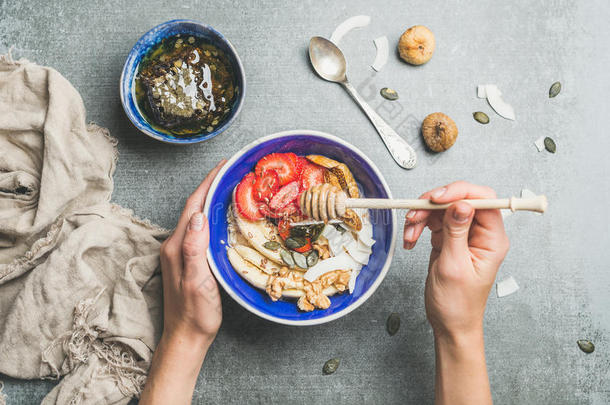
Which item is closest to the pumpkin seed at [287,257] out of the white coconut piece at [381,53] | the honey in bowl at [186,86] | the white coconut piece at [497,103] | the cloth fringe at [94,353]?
the honey in bowl at [186,86]

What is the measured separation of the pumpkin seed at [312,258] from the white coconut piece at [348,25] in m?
0.72

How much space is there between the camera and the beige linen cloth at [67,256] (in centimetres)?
139

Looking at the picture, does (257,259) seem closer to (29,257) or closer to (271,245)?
(271,245)

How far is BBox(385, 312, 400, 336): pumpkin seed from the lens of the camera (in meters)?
1.50

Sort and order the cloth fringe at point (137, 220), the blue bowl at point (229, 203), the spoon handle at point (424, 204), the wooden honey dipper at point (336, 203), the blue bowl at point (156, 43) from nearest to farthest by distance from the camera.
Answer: the spoon handle at point (424, 204)
the wooden honey dipper at point (336, 203)
the blue bowl at point (229, 203)
the blue bowl at point (156, 43)
the cloth fringe at point (137, 220)

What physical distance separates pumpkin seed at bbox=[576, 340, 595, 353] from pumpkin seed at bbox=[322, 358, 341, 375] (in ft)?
2.73

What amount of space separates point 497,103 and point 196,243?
1.11 metres

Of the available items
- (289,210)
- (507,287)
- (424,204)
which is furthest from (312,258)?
(507,287)

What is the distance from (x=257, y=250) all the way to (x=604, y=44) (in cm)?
141

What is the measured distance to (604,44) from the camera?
1.58 meters

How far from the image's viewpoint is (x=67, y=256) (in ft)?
4.55

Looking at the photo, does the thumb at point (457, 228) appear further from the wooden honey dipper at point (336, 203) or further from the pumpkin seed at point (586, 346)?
the pumpkin seed at point (586, 346)

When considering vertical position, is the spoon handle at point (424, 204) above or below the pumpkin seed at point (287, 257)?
above

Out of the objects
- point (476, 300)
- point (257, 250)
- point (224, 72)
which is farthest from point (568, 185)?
point (224, 72)
